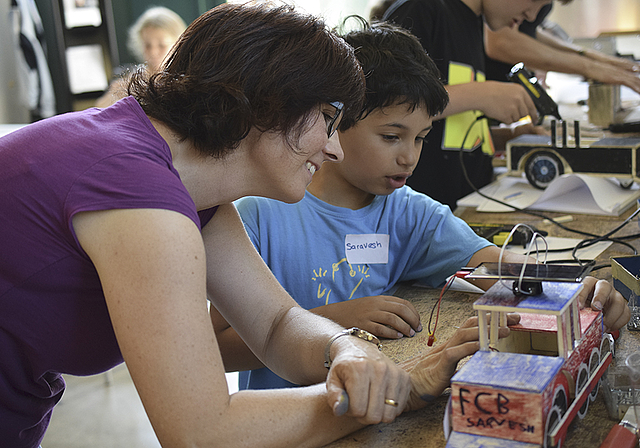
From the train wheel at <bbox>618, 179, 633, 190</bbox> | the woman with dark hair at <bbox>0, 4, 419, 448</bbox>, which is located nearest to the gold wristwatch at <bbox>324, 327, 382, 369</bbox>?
the woman with dark hair at <bbox>0, 4, 419, 448</bbox>

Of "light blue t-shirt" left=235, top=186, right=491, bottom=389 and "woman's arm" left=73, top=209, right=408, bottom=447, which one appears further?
"light blue t-shirt" left=235, top=186, right=491, bottom=389

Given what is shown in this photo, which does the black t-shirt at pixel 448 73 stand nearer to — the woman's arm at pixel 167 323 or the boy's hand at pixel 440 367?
the boy's hand at pixel 440 367

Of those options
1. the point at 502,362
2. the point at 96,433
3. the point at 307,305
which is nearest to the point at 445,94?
the point at 307,305

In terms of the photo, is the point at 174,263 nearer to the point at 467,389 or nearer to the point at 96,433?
the point at 467,389

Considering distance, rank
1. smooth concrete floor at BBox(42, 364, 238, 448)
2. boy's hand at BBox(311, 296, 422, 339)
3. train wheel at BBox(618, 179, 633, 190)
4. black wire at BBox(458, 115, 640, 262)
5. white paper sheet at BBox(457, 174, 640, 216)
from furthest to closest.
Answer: smooth concrete floor at BBox(42, 364, 238, 448)
train wheel at BBox(618, 179, 633, 190)
white paper sheet at BBox(457, 174, 640, 216)
black wire at BBox(458, 115, 640, 262)
boy's hand at BBox(311, 296, 422, 339)

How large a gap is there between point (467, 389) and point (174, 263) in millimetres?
327

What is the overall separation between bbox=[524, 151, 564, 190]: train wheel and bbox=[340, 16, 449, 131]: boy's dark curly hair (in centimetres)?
78

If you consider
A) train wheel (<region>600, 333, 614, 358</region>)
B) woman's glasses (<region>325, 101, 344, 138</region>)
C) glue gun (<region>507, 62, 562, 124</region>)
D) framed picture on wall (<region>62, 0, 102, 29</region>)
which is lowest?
train wheel (<region>600, 333, 614, 358</region>)

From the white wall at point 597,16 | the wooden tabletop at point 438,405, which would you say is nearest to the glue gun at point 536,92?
the wooden tabletop at point 438,405

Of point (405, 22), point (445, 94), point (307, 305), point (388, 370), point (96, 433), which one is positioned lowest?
point (96, 433)

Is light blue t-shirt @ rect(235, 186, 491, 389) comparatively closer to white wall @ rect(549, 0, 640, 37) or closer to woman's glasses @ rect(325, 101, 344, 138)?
woman's glasses @ rect(325, 101, 344, 138)

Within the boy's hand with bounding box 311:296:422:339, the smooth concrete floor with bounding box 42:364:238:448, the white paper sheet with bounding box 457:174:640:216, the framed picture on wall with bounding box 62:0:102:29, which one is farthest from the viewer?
the framed picture on wall with bounding box 62:0:102:29

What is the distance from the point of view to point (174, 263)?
0.62m

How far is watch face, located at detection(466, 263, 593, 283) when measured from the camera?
687 mm
